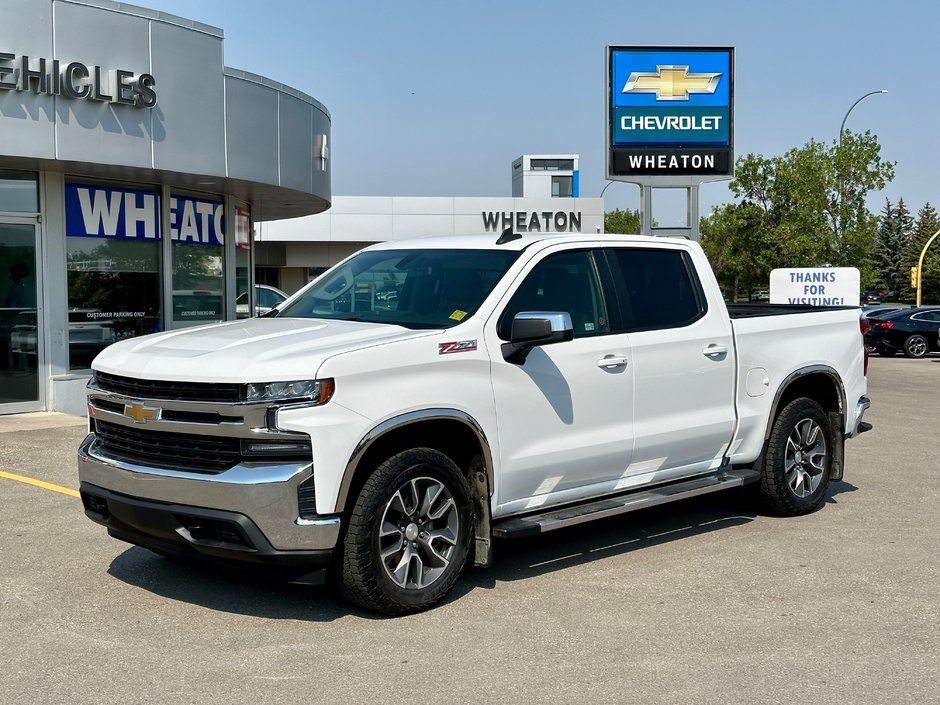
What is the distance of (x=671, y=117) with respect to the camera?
18.9m

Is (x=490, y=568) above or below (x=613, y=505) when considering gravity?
below

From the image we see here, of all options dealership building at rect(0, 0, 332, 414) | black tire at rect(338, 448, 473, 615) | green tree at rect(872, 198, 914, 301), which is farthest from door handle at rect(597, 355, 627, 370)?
green tree at rect(872, 198, 914, 301)

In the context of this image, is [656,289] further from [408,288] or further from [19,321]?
[19,321]

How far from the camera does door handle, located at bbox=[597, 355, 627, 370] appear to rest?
6129 mm

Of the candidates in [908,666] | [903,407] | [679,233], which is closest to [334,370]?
[908,666]

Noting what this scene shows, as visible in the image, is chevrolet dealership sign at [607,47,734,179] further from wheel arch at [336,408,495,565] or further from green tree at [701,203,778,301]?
green tree at [701,203,778,301]

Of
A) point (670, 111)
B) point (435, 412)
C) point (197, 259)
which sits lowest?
point (435, 412)

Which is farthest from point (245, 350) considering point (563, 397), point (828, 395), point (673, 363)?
point (828, 395)

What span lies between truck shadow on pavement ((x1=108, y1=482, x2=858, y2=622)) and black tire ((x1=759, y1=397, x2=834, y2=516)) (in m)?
0.31

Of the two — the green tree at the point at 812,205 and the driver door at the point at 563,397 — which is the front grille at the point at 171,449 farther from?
the green tree at the point at 812,205

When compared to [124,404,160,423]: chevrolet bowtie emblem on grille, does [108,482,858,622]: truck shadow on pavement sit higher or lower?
lower

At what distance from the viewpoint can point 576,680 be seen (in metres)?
4.44

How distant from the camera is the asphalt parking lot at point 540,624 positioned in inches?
172

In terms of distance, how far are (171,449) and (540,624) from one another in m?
1.98
